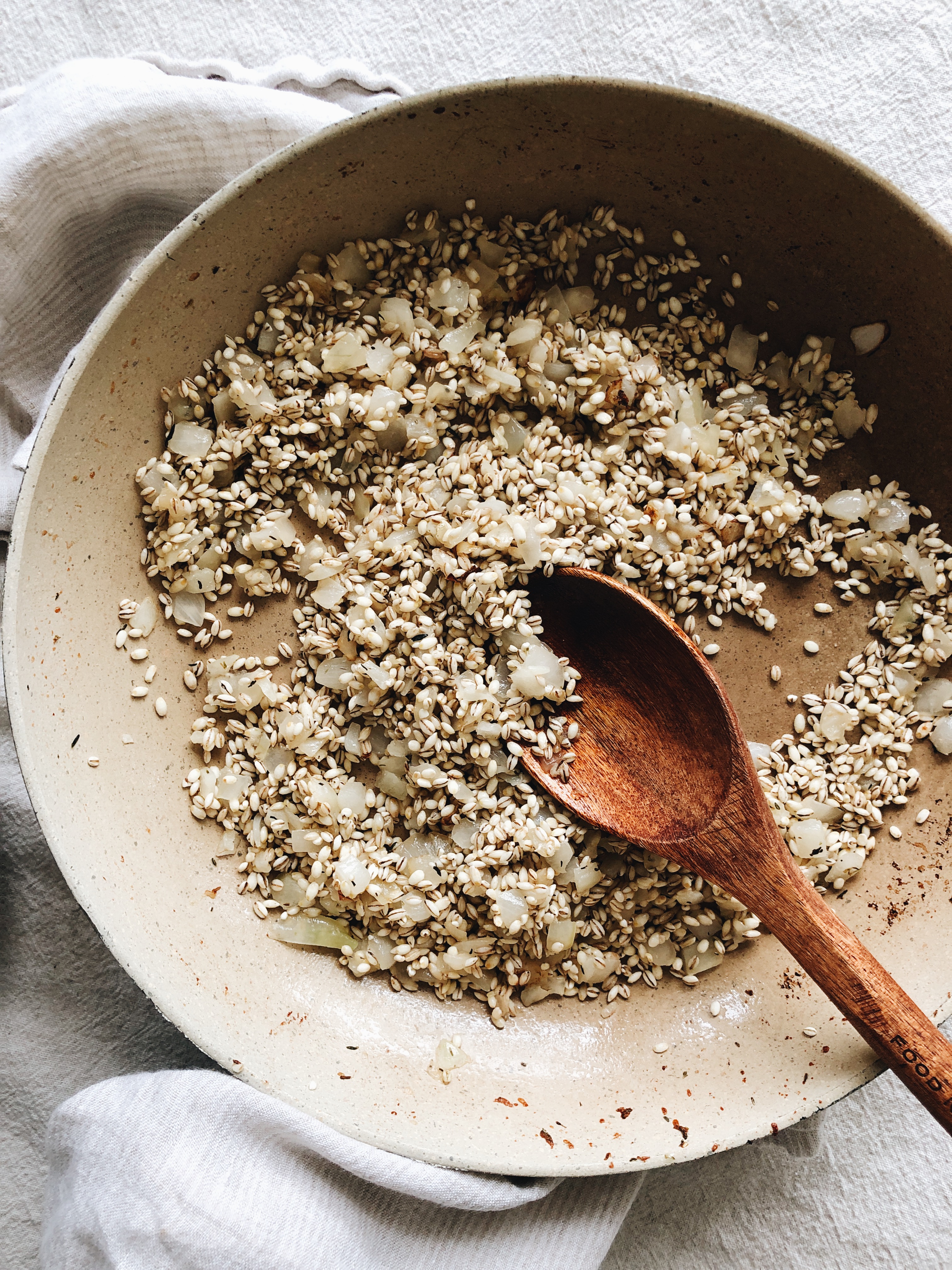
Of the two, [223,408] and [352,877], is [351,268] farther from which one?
[352,877]

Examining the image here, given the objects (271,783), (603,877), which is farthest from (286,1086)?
(603,877)

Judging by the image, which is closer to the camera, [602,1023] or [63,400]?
[63,400]

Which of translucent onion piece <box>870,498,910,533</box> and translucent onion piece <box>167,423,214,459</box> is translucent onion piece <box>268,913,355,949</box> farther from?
translucent onion piece <box>870,498,910,533</box>

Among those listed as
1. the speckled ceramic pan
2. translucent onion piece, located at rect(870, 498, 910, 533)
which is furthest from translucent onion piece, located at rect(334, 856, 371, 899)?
translucent onion piece, located at rect(870, 498, 910, 533)

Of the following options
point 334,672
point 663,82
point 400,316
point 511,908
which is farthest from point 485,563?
point 663,82

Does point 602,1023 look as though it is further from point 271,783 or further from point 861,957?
point 271,783

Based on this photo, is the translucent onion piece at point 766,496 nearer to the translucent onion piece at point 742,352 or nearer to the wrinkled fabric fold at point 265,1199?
the translucent onion piece at point 742,352
